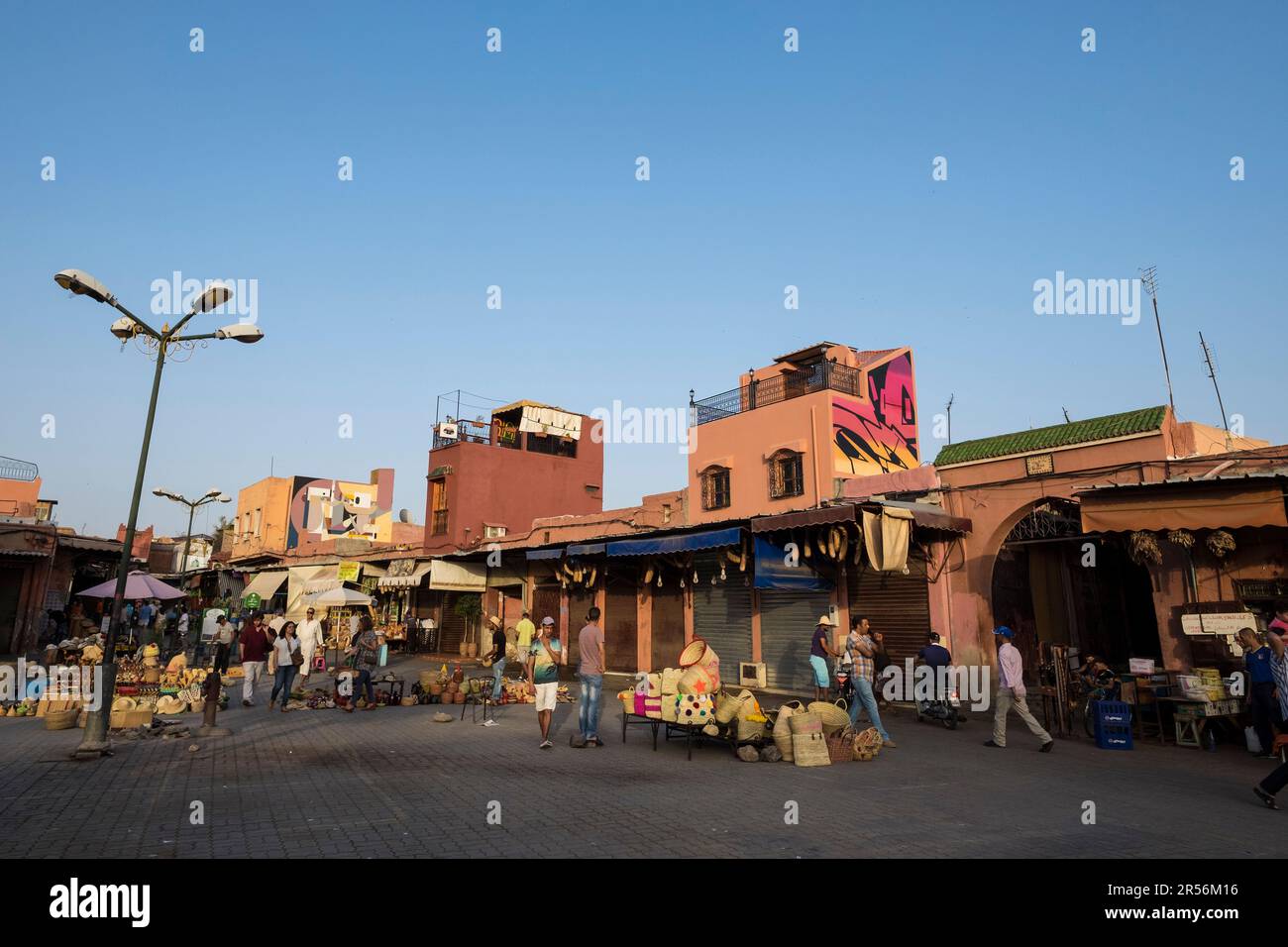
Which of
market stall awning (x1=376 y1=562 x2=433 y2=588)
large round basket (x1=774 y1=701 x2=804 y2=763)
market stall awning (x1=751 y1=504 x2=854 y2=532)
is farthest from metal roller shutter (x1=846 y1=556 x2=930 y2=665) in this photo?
market stall awning (x1=376 y1=562 x2=433 y2=588)

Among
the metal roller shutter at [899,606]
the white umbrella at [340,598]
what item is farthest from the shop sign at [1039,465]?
the white umbrella at [340,598]

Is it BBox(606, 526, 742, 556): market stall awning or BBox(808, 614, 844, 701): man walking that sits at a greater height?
BBox(606, 526, 742, 556): market stall awning

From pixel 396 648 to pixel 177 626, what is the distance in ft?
→ 29.6

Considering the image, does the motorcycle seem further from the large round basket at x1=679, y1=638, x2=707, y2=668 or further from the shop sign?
the large round basket at x1=679, y1=638, x2=707, y2=668

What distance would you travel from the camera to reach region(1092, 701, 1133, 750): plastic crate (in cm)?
1066

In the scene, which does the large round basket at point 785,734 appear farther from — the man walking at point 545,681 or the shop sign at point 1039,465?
the shop sign at point 1039,465

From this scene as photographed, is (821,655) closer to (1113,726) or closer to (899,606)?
(1113,726)

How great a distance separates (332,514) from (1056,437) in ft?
157

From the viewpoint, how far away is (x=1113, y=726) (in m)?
10.7

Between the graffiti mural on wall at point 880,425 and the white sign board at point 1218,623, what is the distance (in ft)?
31.6

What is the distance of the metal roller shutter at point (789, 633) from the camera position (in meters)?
17.6

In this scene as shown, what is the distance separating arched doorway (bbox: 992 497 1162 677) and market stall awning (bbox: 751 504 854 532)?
20.7ft
